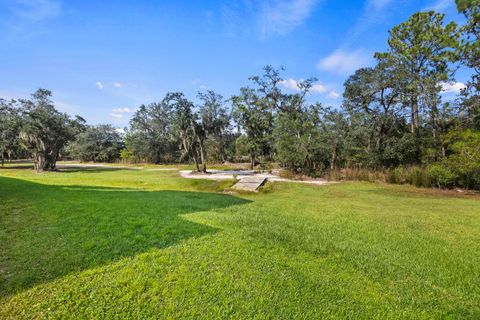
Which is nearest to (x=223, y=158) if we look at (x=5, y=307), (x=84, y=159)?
(x=84, y=159)

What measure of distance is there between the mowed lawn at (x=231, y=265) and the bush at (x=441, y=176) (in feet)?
19.4

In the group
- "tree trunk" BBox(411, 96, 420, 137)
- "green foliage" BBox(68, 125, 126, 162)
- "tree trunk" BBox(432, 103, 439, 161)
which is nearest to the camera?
"tree trunk" BBox(432, 103, 439, 161)

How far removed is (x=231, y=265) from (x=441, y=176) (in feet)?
38.8

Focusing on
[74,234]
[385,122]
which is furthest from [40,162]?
[385,122]

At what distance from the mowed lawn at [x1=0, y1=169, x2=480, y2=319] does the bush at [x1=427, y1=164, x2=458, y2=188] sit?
593cm

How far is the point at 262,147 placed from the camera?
75.4ft

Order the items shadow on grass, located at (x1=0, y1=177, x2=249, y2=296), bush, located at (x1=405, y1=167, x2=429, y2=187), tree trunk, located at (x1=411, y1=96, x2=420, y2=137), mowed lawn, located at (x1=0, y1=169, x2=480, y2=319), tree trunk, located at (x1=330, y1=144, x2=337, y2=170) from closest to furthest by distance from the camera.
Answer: mowed lawn, located at (x1=0, y1=169, x2=480, y2=319) < shadow on grass, located at (x1=0, y1=177, x2=249, y2=296) < bush, located at (x1=405, y1=167, x2=429, y2=187) < tree trunk, located at (x1=411, y1=96, x2=420, y2=137) < tree trunk, located at (x1=330, y1=144, x2=337, y2=170)

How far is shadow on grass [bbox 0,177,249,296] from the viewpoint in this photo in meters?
2.70

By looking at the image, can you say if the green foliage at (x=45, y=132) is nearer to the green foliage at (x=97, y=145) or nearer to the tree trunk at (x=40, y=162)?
the tree trunk at (x=40, y=162)

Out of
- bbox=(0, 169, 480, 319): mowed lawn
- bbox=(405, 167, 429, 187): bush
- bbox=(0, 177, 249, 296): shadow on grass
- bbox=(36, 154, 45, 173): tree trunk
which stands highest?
bbox=(36, 154, 45, 173): tree trunk

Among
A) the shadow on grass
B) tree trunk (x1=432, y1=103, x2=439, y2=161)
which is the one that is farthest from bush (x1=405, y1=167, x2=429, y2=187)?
the shadow on grass

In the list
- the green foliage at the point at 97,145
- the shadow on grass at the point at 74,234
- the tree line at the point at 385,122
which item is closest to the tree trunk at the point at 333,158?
the tree line at the point at 385,122

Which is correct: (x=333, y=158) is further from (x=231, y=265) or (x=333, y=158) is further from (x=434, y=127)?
(x=231, y=265)

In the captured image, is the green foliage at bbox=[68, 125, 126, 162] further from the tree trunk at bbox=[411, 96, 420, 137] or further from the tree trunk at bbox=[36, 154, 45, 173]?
the tree trunk at bbox=[411, 96, 420, 137]
